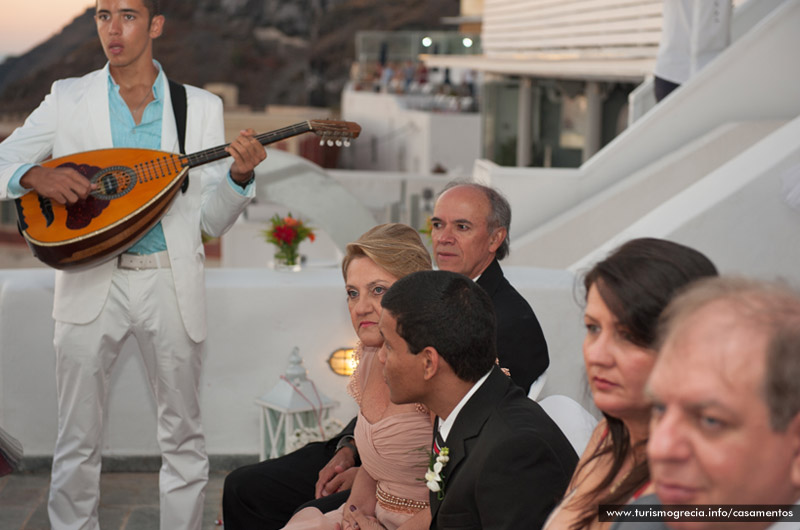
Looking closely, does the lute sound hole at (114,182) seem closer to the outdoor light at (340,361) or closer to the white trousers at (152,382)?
the white trousers at (152,382)

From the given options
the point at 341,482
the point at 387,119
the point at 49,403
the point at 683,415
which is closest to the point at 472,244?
the point at 341,482

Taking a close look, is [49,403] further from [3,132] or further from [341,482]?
[3,132]

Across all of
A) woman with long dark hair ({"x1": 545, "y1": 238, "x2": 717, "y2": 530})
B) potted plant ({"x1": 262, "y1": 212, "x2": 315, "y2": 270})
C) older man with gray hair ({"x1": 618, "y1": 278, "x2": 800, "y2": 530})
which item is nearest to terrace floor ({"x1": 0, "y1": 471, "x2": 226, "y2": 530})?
potted plant ({"x1": 262, "y1": 212, "x2": 315, "y2": 270})

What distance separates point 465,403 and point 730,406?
45.8 inches

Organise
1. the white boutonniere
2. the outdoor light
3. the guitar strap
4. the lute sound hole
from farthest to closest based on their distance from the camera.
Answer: the outdoor light < the guitar strap < the lute sound hole < the white boutonniere

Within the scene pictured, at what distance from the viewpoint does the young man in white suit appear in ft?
12.1

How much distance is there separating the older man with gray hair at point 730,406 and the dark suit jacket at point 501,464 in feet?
2.60

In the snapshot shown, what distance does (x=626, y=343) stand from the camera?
6.31 feet

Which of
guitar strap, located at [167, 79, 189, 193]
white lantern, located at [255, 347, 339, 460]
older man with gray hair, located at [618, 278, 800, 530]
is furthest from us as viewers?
white lantern, located at [255, 347, 339, 460]

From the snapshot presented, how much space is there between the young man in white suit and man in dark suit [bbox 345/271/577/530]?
4.60 ft

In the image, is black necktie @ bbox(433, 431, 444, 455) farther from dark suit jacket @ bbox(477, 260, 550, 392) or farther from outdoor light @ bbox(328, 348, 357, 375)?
outdoor light @ bbox(328, 348, 357, 375)

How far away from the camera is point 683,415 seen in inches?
54.8

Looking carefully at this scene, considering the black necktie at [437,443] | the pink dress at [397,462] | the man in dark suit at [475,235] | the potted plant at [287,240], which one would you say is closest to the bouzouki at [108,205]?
the man in dark suit at [475,235]

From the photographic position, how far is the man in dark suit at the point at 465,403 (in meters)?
2.26
